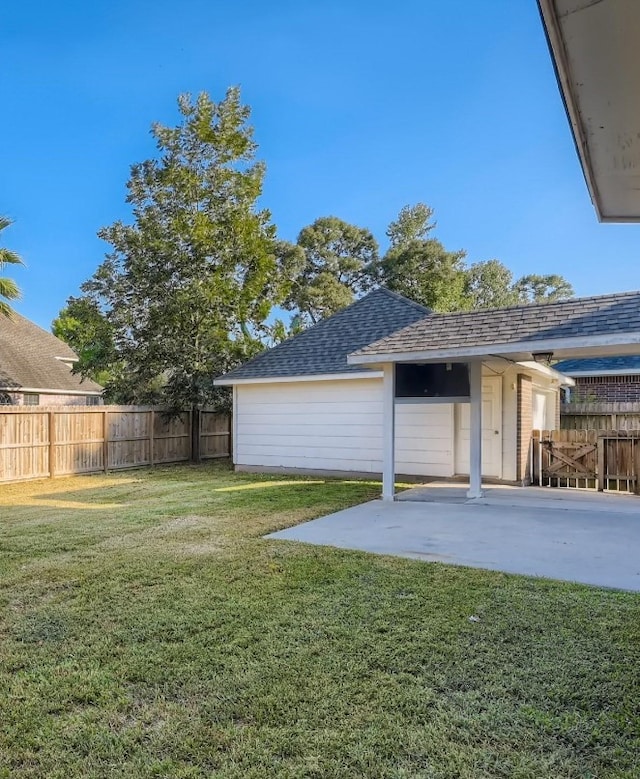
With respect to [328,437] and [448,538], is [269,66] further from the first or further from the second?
[448,538]

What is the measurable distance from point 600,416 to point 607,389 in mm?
4706

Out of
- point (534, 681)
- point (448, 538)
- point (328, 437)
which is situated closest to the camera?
point (534, 681)

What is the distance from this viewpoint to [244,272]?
17.7m

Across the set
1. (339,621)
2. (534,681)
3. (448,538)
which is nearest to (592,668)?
(534,681)

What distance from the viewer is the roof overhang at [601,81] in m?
1.60

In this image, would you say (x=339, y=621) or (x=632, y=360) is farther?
(x=632, y=360)

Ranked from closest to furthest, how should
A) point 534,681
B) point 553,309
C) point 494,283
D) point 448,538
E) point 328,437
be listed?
point 534,681, point 448,538, point 553,309, point 328,437, point 494,283

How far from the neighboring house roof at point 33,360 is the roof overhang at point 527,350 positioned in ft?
50.1

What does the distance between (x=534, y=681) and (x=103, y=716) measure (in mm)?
2227

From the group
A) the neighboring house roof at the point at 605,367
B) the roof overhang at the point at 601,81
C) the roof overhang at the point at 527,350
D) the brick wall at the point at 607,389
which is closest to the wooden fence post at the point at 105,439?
the roof overhang at the point at 527,350

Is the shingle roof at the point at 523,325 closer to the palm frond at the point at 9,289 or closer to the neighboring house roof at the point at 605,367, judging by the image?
the palm frond at the point at 9,289

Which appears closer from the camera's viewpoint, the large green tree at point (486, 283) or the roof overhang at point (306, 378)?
the roof overhang at point (306, 378)

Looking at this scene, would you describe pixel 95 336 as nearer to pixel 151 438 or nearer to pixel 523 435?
pixel 151 438

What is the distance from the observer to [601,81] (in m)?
1.91
